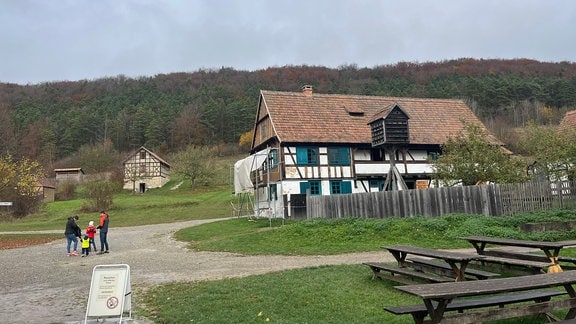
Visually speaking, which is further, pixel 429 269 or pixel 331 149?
pixel 331 149

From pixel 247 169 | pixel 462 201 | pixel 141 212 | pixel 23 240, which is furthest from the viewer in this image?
pixel 141 212

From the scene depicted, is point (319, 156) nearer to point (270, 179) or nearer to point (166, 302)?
point (270, 179)

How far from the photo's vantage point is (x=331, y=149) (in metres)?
31.7

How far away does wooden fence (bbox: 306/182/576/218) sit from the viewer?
18.4 meters

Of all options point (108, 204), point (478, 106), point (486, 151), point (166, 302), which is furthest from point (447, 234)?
point (478, 106)

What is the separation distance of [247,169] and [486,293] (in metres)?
26.9

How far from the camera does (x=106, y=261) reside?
16516 mm

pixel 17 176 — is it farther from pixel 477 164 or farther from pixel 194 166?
pixel 477 164

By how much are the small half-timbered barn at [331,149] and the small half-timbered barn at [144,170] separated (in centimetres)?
4078

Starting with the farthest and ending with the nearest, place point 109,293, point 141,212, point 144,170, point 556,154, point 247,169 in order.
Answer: point 144,170, point 141,212, point 247,169, point 556,154, point 109,293

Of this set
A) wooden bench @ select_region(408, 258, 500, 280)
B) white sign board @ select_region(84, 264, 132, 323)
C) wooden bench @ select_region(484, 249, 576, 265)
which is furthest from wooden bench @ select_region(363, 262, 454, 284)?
white sign board @ select_region(84, 264, 132, 323)

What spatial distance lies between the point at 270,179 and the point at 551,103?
70839 millimetres

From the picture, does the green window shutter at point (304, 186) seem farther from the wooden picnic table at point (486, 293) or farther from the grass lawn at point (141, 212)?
the wooden picnic table at point (486, 293)

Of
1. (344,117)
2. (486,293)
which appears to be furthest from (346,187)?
(486,293)
